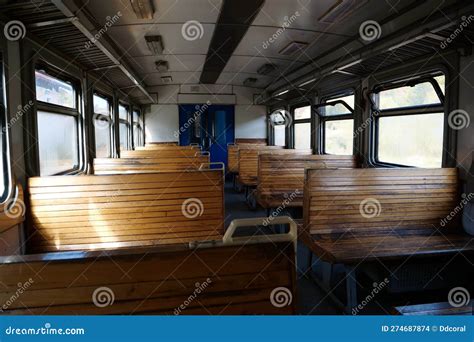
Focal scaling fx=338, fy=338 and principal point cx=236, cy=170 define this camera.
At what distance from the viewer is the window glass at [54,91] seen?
Answer: 357 centimetres

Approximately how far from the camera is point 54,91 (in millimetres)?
3969

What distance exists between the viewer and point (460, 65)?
3520 millimetres

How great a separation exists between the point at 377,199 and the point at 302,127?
5641mm

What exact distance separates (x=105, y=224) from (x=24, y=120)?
1.19m

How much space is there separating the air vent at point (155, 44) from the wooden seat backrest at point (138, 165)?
167cm

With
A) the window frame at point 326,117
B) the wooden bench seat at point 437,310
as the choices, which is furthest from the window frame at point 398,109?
the wooden bench seat at point 437,310

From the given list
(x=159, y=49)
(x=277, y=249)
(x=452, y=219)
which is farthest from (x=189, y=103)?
(x=277, y=249)

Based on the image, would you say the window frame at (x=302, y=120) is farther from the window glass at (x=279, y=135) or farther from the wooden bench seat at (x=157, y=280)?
the wooden bench seat at (x=157, y=280)

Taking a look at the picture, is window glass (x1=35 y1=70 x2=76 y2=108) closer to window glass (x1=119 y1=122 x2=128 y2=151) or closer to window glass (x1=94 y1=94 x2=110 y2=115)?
window glass (x1=94 y1=94 x2=110 y2=115)

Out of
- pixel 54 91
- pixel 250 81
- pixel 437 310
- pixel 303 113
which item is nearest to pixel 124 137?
pixel 250 81

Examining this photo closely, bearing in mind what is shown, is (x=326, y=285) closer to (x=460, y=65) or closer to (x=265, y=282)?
(x=265, y=282)

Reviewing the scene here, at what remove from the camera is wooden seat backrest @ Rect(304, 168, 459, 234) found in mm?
3184

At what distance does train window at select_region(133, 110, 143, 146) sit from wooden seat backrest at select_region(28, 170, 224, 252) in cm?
687

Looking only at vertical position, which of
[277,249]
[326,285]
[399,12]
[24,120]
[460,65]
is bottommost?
[326,285]
